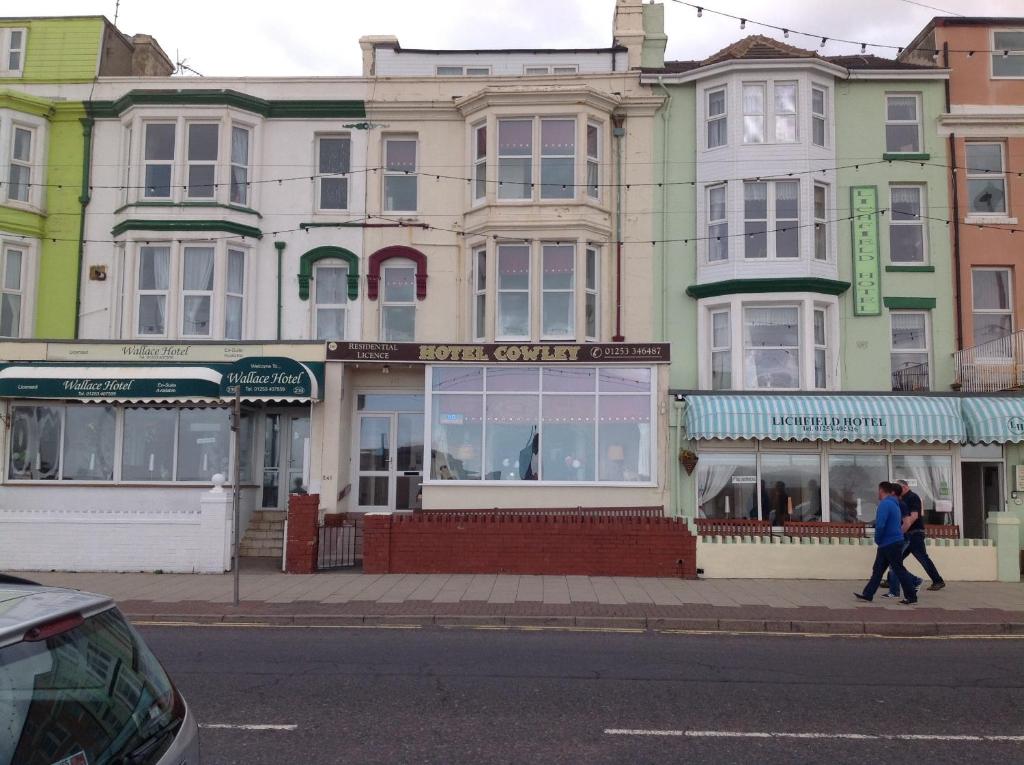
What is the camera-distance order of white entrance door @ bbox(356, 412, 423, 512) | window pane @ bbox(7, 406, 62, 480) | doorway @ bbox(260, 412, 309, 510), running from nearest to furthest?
1. window pane @ bbox(7, 406, 62, 480)
2. doorway @ bbox(260, 412, 309, 510)
3. white entrance door @ bbox(356, 412, 423, 512)

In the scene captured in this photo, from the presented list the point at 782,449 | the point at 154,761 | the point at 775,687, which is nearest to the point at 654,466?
the point at 782,449

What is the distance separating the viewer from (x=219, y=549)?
51.0 ft

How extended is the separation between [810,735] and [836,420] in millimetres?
13198

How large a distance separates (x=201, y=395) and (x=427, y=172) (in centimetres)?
802

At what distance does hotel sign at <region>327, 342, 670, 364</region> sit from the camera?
713 inches

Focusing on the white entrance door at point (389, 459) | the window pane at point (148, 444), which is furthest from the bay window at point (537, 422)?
the window pane at point (148, 444)

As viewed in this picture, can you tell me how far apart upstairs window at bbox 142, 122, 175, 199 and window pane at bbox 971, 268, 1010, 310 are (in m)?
19.6

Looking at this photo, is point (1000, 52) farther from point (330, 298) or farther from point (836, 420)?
point (330, 298)

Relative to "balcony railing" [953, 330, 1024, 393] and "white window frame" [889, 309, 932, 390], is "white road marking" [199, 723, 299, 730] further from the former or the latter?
"balcony railing" [953, 330, 1024, 393]

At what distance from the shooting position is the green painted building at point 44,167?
21156 millimetres

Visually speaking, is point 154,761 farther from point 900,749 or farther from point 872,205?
point 872,205

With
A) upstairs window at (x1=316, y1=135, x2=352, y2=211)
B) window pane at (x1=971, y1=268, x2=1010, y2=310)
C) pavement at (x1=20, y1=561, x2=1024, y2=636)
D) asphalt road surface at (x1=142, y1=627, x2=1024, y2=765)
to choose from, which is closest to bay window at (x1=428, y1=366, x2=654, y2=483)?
pavement at (x1=20, y1=561, x2=1024, y2=636)

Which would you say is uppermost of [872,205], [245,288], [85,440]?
[872,205]

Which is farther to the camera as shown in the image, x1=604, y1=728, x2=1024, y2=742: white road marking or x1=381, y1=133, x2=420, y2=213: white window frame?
x1=381, y1=133, x2=420, y2=213: white window frame
